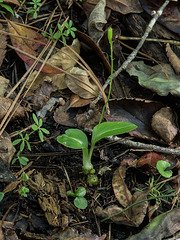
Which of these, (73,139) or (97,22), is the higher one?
(97,22)

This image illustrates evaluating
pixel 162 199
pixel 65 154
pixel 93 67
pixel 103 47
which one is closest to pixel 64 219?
pixel 65 154

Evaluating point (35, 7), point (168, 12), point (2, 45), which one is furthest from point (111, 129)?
point (168, 12)

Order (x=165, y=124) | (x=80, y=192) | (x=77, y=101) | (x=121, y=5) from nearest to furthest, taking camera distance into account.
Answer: (x=80, y=192)
(x=165, y=124)
(x=77, y=101)
(x=121, y=5)

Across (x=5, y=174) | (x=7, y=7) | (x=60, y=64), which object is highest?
(x=7, y=7)

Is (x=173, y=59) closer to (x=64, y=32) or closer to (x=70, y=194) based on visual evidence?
(x=64, y=32)

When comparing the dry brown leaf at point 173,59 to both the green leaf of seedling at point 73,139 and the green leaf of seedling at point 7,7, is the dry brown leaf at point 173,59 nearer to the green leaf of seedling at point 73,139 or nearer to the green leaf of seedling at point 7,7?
the green leaf of seedling at point 73,139

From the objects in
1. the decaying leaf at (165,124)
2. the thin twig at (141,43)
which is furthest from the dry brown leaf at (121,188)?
the thin twig at (141,43)

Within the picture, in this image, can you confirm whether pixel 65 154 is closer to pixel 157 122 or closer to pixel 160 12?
pixel 157 122
